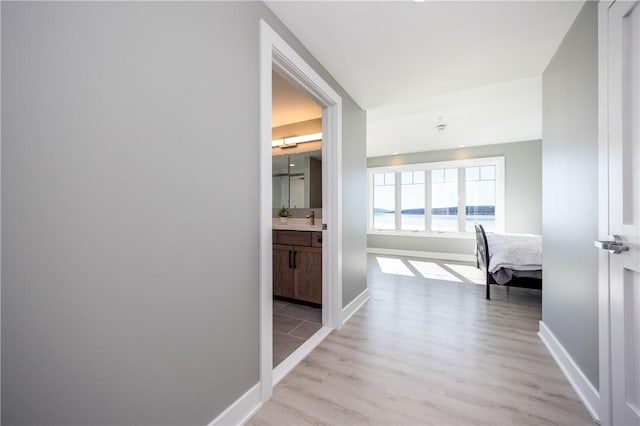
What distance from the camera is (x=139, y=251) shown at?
0.90 m

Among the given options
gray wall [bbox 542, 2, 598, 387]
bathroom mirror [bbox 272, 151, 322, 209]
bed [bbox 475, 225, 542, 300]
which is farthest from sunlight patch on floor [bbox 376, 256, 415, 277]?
gray wall [bbox 542, 2, 598, 387]

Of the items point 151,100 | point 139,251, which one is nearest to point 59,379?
point 139,251

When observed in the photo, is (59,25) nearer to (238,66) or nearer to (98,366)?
(238,66)

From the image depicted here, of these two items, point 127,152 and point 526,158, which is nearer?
point 127,152

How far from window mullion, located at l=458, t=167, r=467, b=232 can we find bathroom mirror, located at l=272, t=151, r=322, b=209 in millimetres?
3932

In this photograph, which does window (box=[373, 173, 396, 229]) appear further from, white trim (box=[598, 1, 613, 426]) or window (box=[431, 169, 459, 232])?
white trim (box=[598, 1, 613, 426])

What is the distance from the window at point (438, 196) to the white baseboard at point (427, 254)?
1.70 feet

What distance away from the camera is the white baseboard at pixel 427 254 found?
5609mm

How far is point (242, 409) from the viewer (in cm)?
134

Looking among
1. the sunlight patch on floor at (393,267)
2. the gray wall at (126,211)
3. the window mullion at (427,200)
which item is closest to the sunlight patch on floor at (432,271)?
the sunlight patch on floor at (393,267)

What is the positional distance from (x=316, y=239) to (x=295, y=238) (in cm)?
27

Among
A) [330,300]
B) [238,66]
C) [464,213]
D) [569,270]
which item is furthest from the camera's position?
[464,213]

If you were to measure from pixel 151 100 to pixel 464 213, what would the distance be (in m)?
6.27

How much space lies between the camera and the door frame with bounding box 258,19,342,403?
147 centimetres
